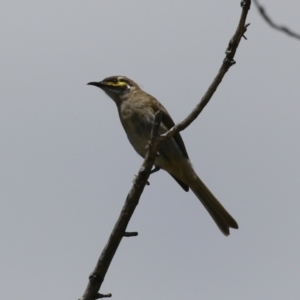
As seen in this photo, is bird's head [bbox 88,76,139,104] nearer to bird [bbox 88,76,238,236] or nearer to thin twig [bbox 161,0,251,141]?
bird [bbox 88,76,238,236]

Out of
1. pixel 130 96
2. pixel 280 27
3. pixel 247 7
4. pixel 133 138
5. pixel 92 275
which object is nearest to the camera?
pixel 280 27

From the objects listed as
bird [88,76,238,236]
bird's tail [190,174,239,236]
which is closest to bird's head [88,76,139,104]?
bird [88,76,238,236]

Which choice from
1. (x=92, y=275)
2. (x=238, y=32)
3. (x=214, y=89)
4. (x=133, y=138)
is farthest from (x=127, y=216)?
(x=133, y=138)

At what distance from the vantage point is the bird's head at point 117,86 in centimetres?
971

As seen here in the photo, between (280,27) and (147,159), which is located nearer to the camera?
(280,27)

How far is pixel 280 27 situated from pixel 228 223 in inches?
252

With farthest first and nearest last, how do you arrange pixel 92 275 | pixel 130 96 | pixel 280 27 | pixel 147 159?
pixel 130 96, pixel 147 159, pixel 92 275, pixel 280 27

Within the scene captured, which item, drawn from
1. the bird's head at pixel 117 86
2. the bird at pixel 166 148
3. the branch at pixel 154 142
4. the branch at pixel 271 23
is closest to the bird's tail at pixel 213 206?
the bird at pixel 166 148

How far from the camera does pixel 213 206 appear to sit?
9.17m

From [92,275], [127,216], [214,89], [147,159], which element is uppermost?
[214,89]

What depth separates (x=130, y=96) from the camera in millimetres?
9469

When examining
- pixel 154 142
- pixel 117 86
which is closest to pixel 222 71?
pixel 154 142

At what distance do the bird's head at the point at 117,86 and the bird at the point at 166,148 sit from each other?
0.20m

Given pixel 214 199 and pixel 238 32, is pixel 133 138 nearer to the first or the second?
pixel 214 199
